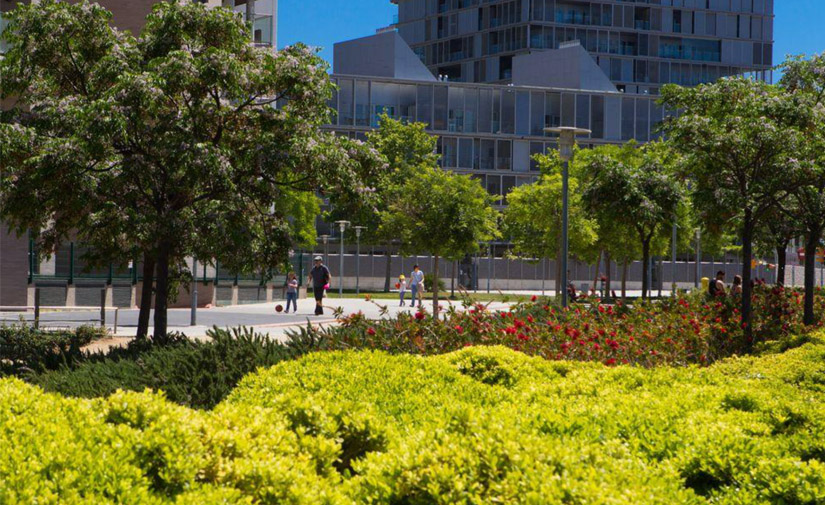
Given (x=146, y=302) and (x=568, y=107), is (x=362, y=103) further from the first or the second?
(x=146, y=302)

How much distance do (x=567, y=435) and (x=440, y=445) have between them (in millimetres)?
1040

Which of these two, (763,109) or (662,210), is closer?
(763,109)

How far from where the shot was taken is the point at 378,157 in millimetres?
16359

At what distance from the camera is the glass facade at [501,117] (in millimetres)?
74625

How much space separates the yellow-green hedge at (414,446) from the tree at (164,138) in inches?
324

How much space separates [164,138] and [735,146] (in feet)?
37.3

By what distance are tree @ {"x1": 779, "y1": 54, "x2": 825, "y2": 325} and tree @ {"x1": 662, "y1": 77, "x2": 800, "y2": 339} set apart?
13.6 inches

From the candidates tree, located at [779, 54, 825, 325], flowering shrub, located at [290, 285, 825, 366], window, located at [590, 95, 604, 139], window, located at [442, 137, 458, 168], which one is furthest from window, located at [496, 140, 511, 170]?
flowering shrub, located at [290, 285, 825, 366]

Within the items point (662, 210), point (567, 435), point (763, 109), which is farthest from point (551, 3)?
point (567, 435)

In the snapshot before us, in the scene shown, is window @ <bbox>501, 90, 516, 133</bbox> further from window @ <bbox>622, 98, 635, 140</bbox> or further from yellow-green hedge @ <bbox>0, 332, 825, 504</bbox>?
yellow-green hedge @ <bbox>0, 332, 825, 504</bbox>

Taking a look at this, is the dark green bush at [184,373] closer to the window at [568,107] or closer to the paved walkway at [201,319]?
the paved walkway at [201,319]

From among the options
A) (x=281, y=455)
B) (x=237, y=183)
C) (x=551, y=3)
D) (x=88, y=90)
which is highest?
(x=551, y=3)

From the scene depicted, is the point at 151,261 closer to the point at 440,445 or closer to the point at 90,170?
the point at 90,170

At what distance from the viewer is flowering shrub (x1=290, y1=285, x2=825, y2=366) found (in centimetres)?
1143
